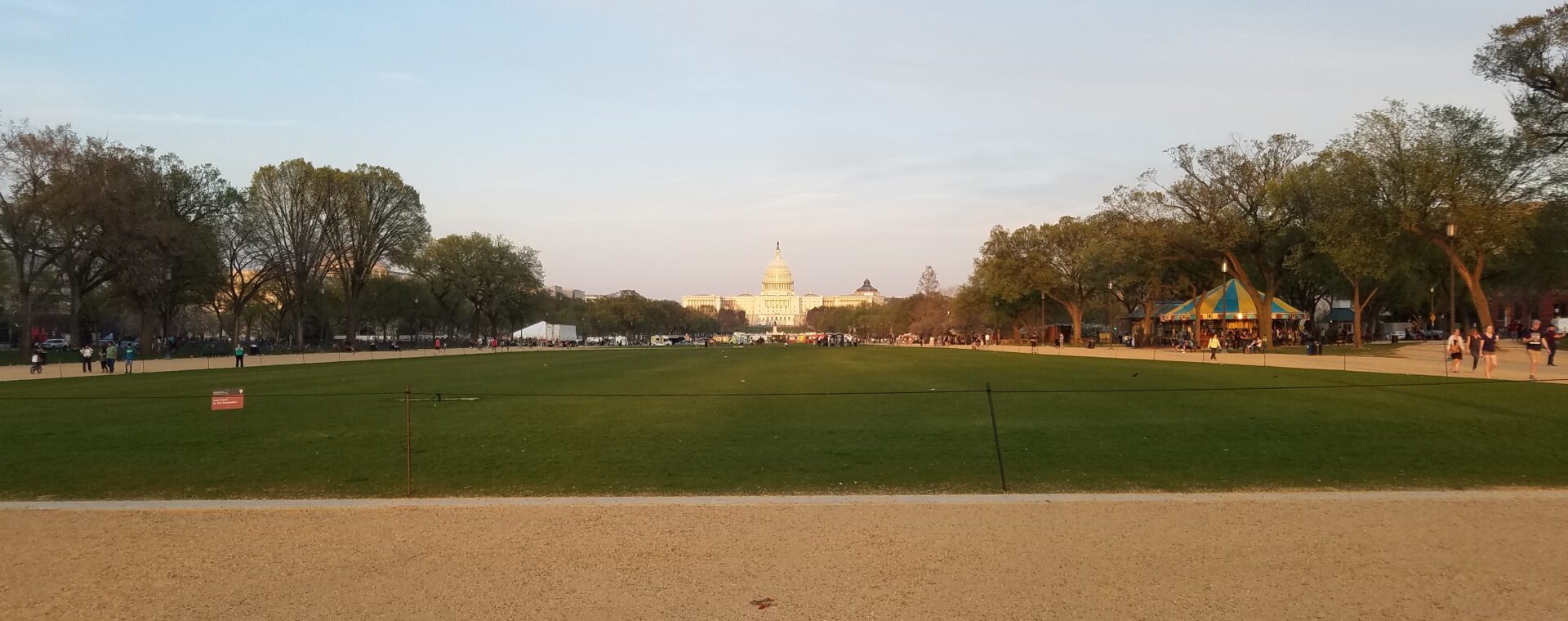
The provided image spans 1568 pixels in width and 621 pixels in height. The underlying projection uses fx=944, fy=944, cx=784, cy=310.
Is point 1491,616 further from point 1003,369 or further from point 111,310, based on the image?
point 111,310

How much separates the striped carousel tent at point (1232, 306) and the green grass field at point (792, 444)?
43.7 meters

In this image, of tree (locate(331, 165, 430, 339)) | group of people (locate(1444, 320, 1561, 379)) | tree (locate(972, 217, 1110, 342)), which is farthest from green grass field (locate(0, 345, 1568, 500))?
tree (locate(972, 217, 1110, 342))

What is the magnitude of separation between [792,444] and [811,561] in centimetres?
786

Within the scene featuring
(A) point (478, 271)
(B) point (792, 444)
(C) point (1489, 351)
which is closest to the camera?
(B) point (792, 444)

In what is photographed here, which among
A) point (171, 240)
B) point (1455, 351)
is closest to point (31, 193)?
point (171, 240)

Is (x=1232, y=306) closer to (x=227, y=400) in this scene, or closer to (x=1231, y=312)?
(x=1231, y=312)

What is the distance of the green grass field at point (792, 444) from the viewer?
1241cm

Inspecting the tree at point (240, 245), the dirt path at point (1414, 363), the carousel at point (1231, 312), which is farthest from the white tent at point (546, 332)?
the dirt path at point (1414, 363)

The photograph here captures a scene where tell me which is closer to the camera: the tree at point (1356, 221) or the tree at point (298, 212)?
the tree at point (1356, 221)

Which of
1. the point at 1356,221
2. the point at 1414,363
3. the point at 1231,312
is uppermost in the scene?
the point at 1356,221

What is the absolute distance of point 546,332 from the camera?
11644cm

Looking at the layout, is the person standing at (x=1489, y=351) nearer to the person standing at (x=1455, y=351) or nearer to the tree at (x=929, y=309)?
the person standing at (x=1455, y=351)

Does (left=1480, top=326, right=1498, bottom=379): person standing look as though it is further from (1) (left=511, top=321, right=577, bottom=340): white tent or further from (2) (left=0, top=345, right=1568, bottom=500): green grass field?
(1) (left=511, top=321, right=577, bottom=340): white tent

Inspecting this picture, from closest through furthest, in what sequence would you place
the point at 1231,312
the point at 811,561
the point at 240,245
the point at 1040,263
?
1. the point at 811,561
2. the point at 1231,312
3. the point at 240,245
4. the point at 1040,263
